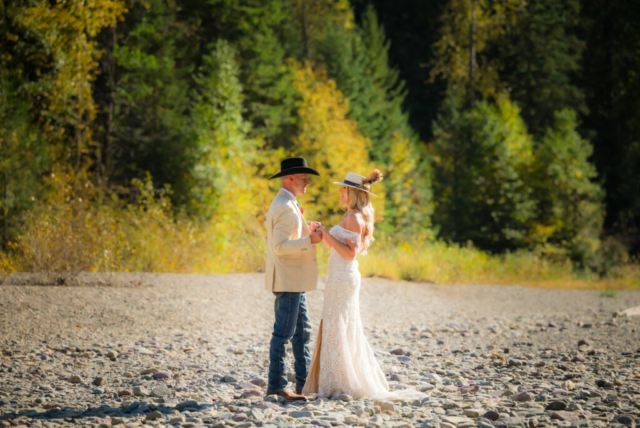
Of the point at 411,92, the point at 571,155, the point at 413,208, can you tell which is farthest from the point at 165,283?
the point at 411,92

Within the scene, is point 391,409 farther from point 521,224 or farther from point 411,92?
point 411,92

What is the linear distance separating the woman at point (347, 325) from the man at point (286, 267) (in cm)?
23

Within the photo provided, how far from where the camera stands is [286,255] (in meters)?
5.29

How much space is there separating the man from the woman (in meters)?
0.23

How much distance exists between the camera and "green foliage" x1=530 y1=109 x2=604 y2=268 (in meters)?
23.2

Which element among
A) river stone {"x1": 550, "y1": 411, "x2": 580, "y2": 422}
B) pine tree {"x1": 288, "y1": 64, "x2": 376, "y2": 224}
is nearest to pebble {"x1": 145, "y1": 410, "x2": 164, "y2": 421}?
river stone {"x1": 550, "y1": 411, "x2": 580, "y2": 422}

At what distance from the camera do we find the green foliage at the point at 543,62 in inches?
1357

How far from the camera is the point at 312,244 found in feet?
17.4

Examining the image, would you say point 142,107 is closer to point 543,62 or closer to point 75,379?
point 75,379

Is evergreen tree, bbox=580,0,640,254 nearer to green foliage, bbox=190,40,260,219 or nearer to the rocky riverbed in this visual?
green foliage, bbox=190,40,260,219

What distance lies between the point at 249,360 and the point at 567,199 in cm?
1994

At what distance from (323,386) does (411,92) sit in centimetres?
4287

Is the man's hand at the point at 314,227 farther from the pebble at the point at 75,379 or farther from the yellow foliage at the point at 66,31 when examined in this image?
the yellow foliage at the point at 66,31

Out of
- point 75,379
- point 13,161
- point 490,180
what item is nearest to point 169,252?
point 13,161
